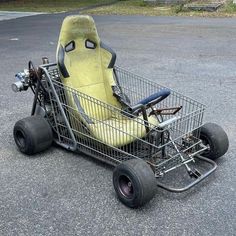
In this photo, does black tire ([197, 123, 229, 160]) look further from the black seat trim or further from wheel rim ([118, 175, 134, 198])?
the black seat trim

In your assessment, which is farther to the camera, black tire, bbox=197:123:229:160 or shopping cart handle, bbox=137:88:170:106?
black tire, bbox=197:123:229:160

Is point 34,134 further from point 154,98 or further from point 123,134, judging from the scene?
point 154,98

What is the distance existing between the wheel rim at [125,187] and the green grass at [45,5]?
563 inches

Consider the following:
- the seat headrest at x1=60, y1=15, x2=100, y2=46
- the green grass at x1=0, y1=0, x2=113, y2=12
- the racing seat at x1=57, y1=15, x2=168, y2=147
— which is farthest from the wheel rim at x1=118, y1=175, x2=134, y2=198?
the green grass at x1=0, y1=0, x2=113, y2=12

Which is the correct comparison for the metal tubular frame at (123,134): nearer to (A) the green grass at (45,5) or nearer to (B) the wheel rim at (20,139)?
(B) the wheel rim at (20,139)

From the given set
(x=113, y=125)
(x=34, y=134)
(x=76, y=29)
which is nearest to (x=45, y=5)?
(x=76, y=29)

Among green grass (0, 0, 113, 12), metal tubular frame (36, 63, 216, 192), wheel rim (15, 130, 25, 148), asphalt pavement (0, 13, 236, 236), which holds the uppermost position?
metal tubular frame (36, 63, 216, 192)

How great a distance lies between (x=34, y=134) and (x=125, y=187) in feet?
3.51

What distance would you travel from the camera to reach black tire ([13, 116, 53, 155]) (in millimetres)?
3594

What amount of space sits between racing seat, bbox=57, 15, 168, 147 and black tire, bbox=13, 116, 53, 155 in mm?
347

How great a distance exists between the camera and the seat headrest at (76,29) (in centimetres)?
369

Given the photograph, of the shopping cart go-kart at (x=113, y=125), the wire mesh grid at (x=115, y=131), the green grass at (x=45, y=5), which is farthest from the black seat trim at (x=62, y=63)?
the green grass at (x=45, y=5)

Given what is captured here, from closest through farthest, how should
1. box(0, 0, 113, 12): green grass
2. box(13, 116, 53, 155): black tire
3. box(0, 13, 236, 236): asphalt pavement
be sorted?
box(0, 13, 236, 236): asphalt pavement < box(13, 116, 53, 155): black tire < box(0, 0, 113, 12): green grass

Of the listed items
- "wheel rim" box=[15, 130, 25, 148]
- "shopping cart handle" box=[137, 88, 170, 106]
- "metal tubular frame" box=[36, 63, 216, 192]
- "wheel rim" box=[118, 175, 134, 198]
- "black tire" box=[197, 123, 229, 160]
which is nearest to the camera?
"wheel rim" box=[118, 175, 134, 198]
